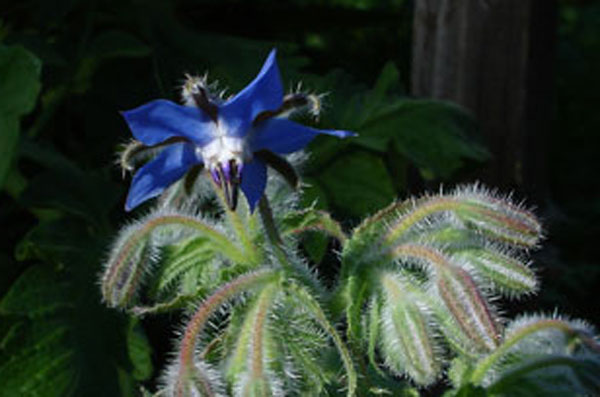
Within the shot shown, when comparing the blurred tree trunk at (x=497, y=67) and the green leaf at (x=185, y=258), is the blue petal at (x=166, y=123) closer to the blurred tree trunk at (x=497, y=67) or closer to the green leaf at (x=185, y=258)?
the green leaf at (x=185, y=258)

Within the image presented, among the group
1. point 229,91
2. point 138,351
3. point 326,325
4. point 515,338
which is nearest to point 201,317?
point 326,325

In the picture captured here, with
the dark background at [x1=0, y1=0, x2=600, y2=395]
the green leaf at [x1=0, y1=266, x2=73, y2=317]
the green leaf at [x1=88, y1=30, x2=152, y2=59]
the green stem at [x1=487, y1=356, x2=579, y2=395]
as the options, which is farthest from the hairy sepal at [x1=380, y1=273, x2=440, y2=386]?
the green leaf at [x1=88, y1=30, x2=152, y2=59]

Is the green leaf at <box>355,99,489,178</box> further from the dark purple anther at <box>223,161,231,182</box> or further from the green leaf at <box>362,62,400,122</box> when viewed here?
the dark purple anther at <box>223,161,231,182</box>

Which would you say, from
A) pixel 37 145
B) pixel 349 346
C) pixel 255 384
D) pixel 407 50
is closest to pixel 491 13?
pixel 407 50

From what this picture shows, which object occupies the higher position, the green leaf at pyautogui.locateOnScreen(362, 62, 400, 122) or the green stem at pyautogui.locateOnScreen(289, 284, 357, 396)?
the green leaf at pyautogui.locateOnScreen(362, 62, 400, 122)

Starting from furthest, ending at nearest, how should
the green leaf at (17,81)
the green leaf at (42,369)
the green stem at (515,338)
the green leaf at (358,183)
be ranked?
the green leaf at (358,183) < the green leaf at (17,81) < the green leaf at (42,369) < the green stem at (515,338)

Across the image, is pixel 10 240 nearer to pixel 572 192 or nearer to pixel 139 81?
pixel 139 81

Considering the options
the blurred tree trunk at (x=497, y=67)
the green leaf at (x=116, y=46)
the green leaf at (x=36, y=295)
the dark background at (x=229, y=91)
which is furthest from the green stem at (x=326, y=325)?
the blurred tree trunk at (x=497, y=67)

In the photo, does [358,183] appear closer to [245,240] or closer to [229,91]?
[229,91]
